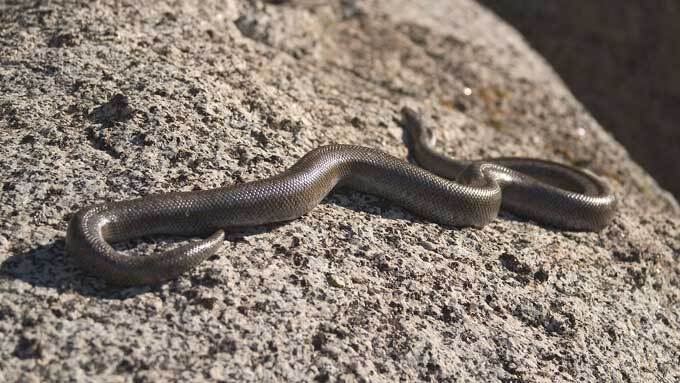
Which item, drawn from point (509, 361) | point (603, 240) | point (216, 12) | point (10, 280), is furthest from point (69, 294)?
point (603, 240)

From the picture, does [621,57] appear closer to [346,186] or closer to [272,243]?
[346,186]

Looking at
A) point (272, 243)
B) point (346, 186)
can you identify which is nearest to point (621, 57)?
point (346, 186)

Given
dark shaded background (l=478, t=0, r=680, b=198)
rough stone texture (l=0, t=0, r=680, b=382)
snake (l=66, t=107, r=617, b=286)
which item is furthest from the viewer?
dark shaded background (l=478, t=0, r=680, b=198)

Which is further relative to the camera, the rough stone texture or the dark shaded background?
the dark shaded background

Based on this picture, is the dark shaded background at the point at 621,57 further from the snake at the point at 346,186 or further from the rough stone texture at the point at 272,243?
the snake at the point at 346,186

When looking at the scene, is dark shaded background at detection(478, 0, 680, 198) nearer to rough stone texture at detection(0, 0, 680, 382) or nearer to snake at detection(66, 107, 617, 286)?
rough stone texture at detection(0, 0, 680, 382)

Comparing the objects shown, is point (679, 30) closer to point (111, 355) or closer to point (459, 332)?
point (459, 332)

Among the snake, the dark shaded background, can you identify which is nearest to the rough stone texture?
the snake
